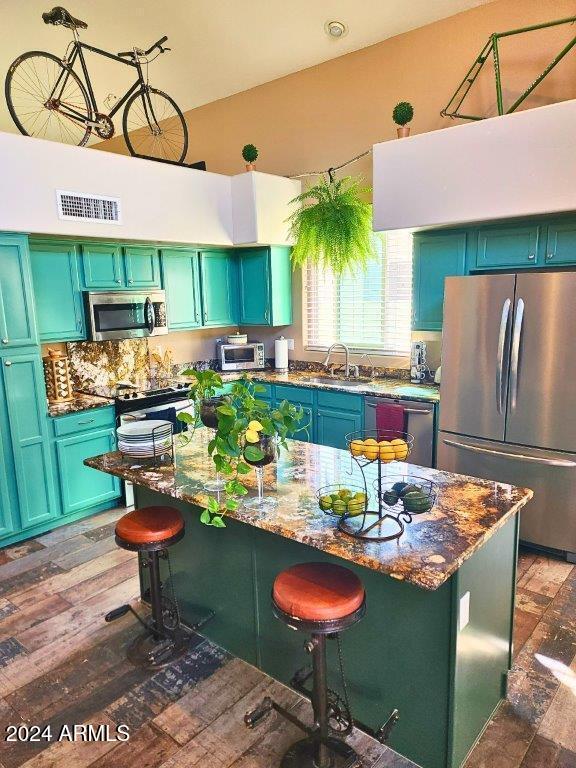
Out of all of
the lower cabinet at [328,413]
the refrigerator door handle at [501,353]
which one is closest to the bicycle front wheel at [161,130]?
the lower cabinet at [328,413]

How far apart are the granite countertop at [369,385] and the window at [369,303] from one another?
342 mm

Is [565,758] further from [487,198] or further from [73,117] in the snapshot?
[73,117]

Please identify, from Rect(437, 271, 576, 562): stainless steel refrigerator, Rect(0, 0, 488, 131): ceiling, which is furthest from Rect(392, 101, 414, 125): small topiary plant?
Rect(437, 271, 576, 562): stainless steel refrigerator

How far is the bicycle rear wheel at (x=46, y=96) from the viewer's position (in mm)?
3895

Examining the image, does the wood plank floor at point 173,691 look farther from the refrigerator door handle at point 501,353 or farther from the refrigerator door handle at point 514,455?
the refrigerator door handle at point 501,353

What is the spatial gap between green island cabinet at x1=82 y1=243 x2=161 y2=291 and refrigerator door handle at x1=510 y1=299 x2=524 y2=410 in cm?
297

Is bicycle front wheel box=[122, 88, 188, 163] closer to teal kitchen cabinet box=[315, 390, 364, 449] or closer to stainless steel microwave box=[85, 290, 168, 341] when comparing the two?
stainless steel microwave box=[85, 290, 168, 341]

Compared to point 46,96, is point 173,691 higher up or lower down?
lower down

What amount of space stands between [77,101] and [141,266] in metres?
1.82

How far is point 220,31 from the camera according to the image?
14.6 feet

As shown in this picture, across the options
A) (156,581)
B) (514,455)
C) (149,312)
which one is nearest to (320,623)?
(156,581)

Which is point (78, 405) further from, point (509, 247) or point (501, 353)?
point (509, 247)

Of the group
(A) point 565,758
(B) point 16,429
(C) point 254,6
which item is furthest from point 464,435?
(C) point 254,6

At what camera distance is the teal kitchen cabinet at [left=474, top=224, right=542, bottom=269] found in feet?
11.5
